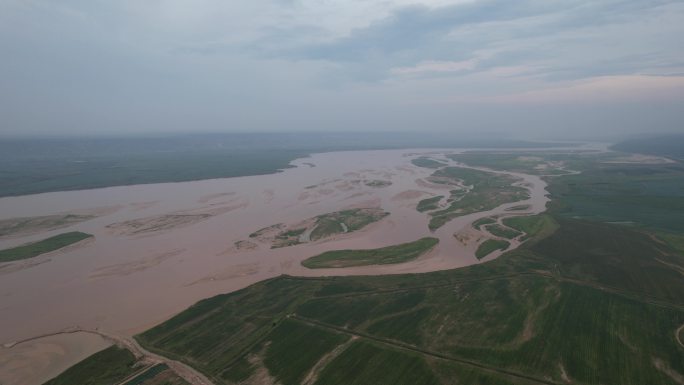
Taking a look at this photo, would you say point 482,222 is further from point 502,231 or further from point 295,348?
point 295,348

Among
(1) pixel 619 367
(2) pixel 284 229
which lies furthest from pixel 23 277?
(1) pixel 619 367

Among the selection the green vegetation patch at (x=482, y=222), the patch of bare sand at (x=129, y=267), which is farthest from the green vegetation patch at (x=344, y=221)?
the patch of bare sand at (x=129, y=267)

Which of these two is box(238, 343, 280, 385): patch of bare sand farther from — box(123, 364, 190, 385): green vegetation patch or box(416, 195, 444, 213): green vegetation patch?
box(416, 195, 444, 213): green vegetation patch

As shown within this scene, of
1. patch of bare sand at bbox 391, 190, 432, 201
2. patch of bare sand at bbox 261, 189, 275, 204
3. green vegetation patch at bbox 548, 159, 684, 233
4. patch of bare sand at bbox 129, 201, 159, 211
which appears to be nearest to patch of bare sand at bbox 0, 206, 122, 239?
patch of bare sand at bbox 129, 201, 159, 211

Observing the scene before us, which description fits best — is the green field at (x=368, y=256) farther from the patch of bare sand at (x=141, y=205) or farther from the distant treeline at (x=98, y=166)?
the distant treeline at (x=98, y=166)

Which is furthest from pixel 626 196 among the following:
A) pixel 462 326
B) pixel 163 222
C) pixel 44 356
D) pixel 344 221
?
pixel 44 356

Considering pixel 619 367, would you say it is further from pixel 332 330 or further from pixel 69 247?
pixel 69 247
